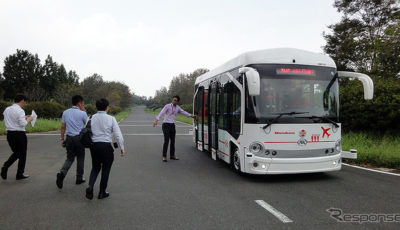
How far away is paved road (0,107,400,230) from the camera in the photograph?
14.8 feet

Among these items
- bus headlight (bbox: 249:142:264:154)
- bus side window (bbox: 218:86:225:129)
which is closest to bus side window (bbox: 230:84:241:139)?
bus headlight (bbox: 249:142:264:154)

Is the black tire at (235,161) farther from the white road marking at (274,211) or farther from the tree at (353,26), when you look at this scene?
the tree at (353,26)

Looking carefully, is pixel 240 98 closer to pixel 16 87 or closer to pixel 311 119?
pixel 311 119

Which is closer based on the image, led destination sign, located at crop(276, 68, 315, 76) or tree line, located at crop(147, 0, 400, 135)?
led destination sign, located at crop(276, 68, 315, 76)

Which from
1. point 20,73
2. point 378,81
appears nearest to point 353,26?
point 378,81

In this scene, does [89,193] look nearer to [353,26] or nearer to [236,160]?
[236,160]

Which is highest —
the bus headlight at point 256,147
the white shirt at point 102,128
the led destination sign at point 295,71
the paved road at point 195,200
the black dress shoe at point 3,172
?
the led destination sign at point 295,71

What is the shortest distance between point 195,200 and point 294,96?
313 centimetres

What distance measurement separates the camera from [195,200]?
5.66 meters

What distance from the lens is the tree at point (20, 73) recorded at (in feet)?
254

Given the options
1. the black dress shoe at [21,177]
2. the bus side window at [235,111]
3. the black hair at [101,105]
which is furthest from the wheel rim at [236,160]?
the black dress shoe at [21,177]

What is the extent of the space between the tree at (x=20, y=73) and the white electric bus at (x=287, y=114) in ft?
257

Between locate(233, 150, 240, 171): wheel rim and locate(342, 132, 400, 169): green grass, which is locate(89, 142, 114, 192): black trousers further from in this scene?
locate(342, 132, 400, 169): green grass

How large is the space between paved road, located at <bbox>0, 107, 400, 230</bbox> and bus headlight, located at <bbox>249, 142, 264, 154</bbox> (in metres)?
0.68
